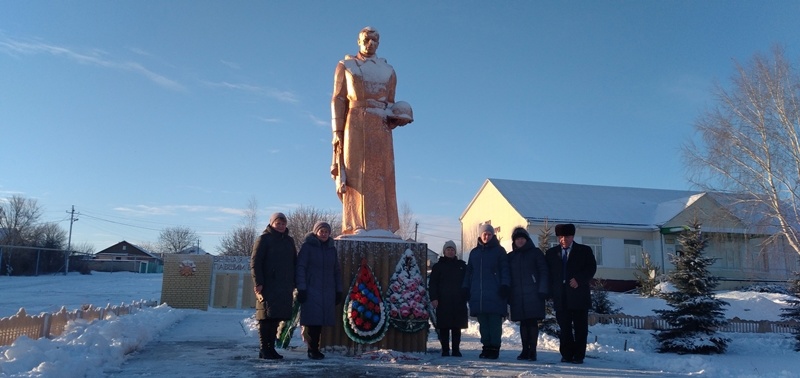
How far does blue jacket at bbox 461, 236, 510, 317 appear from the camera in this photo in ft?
22.5

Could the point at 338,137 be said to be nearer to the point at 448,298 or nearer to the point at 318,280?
the point at 318,280

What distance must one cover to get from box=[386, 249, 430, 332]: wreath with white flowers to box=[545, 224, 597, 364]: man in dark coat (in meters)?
1.54

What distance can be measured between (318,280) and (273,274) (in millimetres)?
490

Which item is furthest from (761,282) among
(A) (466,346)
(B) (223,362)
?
(B) (223,362)

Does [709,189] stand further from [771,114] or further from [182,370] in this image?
[182,370]

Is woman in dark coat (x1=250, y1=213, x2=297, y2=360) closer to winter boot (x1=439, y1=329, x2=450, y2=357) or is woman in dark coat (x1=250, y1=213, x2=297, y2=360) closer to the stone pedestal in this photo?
the stone pedestal

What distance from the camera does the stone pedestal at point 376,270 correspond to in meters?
6.88

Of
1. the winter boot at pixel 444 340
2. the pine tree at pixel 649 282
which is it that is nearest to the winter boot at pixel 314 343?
the winter boot at pixel 444 340

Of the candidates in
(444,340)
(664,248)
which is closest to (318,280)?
(444,340)

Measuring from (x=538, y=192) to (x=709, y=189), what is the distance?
11690mm

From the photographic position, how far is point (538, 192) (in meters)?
31.2

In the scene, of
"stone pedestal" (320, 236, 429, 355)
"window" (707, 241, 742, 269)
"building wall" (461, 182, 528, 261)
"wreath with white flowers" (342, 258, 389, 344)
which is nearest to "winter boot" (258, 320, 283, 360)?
"stone pedestal" (320, 236, 429, 355)

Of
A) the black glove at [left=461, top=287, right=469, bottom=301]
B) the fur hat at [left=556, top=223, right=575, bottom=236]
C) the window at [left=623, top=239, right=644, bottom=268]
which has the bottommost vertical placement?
the black glove at [left=461, top=287, right=469, bottom=301]

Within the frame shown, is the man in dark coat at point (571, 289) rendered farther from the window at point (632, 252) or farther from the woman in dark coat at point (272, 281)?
the window at point (632, 252)
